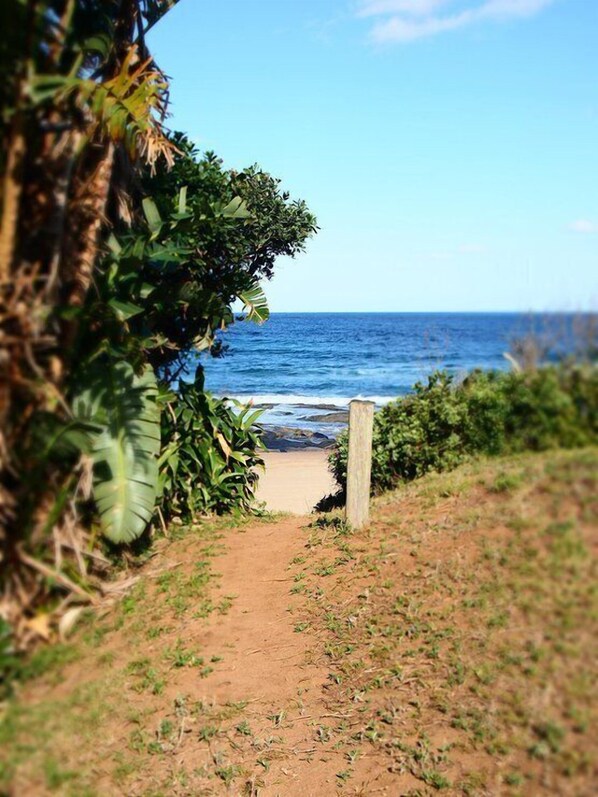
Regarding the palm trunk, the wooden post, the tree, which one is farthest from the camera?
the wooden post

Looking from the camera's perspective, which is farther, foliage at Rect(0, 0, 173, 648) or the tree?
the tree

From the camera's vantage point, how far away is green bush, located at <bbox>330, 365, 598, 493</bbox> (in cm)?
409

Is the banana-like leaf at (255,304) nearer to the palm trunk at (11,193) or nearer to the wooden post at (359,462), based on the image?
the wooden post at (359,462)

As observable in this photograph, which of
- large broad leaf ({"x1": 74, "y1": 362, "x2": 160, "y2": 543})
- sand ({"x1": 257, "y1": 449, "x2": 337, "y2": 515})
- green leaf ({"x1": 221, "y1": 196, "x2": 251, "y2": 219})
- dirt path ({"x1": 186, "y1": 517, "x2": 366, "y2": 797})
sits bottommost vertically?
sand ({"x1": 257, "y1": 449, "x2": 337, "y2": 515})

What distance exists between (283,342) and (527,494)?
45122mm

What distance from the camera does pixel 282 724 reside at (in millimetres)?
5809

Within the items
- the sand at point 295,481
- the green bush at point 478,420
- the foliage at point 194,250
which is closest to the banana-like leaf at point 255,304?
the foliage at point 194,250

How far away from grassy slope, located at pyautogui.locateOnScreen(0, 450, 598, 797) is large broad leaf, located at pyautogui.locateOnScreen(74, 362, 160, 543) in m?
0.68

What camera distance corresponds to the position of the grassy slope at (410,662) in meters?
3.96

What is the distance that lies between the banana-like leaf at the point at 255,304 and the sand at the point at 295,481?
14.1ft

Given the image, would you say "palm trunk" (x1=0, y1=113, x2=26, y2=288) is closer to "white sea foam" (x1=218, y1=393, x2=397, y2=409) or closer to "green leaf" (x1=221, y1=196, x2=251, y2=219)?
"green leaf" (x1=221, y1=196, x2=251, y2=219)

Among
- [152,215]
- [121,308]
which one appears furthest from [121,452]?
[152,215]

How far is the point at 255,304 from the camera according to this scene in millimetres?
9328

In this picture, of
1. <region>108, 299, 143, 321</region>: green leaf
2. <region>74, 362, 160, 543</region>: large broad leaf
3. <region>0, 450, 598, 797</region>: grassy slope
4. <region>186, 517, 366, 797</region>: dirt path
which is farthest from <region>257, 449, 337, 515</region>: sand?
<region>108, 299, 143, 321</region>: green leaf
